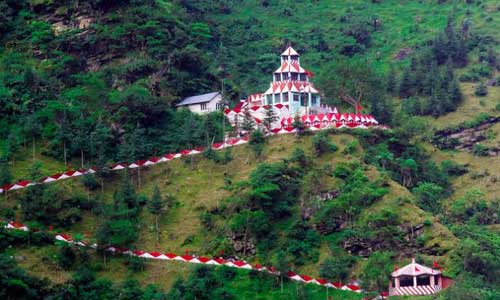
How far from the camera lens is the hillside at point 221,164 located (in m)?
77.0

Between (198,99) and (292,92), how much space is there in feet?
26.5

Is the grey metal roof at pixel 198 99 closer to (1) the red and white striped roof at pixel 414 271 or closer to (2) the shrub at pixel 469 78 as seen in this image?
(2) the shrub at pixel 469 78

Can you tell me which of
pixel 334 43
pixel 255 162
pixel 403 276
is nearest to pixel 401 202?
pixel 403 276

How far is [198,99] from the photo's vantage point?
96875 millimetres

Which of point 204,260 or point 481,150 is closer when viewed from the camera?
point 204,260

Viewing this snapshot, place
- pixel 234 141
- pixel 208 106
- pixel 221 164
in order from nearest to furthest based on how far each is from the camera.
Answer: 1. pixel 221 164
2. pixel 234 141
3. pixel 208 106

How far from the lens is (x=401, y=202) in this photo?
80.6 m

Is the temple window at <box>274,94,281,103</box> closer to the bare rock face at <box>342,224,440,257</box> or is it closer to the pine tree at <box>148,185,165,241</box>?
the pine tree at <box>148,185,165,241</box>

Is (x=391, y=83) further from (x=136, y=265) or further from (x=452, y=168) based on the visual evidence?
(x=136, y=265)

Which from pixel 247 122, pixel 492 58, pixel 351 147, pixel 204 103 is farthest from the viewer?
pixel 492 58

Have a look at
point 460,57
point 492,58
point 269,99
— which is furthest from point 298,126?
point 492,58

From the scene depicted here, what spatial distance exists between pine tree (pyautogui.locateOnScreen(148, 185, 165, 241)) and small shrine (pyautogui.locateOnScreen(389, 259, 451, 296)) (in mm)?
17651

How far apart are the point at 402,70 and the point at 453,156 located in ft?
62.8

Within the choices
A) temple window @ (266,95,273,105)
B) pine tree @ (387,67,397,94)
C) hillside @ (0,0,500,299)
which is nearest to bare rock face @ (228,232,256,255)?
hillside @ (0,0,500,299)
